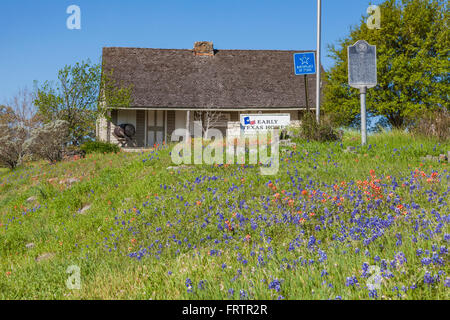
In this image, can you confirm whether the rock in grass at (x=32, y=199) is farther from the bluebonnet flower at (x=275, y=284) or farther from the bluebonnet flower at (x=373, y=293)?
the bluebonnet flower at (x=373, y=293)

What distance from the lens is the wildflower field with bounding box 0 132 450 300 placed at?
10.9ft

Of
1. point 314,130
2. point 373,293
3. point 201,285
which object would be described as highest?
point 314,130

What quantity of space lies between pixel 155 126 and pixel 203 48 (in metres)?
7.01

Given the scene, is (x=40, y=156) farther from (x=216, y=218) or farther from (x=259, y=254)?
(x=259, y=254)

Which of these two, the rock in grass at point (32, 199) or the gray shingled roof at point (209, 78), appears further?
the gray shingled roof at point (209, 78)

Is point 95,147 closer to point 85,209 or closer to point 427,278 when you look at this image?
point 85,209

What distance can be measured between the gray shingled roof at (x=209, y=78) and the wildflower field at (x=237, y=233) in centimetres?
1412

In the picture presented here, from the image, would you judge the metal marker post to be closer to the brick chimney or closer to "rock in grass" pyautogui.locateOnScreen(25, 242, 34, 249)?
"rock in grass" pyautogui.locateOnScreen(25, 242, 34, 249)

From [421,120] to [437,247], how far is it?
1041cm

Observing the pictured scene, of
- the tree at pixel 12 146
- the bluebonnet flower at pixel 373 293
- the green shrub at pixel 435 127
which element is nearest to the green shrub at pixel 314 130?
the green shrub at pixel 435 127

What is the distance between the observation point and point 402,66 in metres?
18.0

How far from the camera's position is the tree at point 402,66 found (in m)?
17.7

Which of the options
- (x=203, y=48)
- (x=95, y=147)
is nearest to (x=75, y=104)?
(x=95, y=147)
